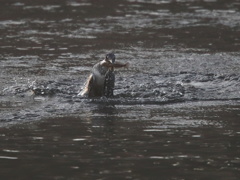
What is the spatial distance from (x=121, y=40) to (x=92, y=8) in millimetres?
5303

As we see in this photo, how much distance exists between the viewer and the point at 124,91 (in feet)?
46.8

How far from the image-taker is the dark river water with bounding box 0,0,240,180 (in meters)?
9.18

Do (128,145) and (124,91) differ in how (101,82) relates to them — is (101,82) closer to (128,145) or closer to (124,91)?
(124,91)

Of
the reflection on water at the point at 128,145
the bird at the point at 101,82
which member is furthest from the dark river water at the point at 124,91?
the bird at the point at 101,82

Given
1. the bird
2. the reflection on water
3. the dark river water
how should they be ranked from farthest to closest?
the bird
the dark river water
the reflection on water

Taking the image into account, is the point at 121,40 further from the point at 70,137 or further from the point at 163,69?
the point at 70,137

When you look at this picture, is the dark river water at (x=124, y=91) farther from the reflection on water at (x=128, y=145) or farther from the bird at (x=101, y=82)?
the bird at (x=101, y=82)

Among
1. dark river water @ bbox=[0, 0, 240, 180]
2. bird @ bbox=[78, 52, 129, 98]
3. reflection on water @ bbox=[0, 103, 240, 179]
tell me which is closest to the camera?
reflection on water @ bbox=[0, 103, 240, 179]

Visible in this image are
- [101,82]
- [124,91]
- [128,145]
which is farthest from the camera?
[124,91]

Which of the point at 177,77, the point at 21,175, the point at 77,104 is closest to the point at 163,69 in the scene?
the point at 177,77

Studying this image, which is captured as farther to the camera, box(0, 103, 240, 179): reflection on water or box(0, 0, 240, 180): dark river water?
box(0, 0, 240, 180): dark river water

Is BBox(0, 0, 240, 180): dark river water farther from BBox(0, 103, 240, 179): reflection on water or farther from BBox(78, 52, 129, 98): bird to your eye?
BBox(78, 52, 129, 98): bird

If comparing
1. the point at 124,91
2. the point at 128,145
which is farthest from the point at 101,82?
the point at 128,145

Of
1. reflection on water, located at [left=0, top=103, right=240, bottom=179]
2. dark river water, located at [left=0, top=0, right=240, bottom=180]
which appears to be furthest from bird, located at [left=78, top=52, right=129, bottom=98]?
reflection on water, located at [left=0, top=103, right=240, bottom=179]
